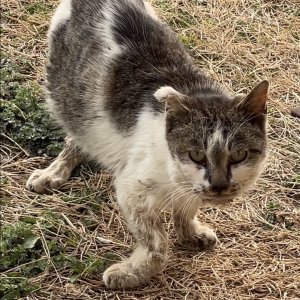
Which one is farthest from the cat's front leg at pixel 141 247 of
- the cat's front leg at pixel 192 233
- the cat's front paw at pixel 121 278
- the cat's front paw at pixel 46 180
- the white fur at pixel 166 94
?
the cat's front paw at pixel 46 180

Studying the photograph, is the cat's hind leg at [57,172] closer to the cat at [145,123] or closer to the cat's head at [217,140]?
the cat at [145,123]

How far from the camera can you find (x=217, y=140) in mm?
3045

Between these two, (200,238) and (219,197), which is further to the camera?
(200,238)

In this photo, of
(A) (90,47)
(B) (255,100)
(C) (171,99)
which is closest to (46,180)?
(A) (90,47)

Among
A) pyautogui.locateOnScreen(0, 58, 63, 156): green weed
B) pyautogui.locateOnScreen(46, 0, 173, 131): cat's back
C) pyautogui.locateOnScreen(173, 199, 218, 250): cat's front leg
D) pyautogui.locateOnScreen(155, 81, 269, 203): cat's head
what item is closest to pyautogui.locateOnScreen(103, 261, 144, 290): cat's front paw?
pyautogui.locateOnScreen(173, 199, 218, 250): cat's front leg

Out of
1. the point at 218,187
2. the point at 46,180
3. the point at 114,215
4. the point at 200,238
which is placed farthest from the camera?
the point at 46,180

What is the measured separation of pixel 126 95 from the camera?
361 cm

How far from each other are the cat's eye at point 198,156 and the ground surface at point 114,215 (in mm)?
678

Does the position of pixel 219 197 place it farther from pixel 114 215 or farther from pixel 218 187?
pixel 114 215

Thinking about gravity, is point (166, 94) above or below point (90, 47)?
above

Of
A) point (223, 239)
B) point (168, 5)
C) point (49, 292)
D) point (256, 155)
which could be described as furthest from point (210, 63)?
point (49, 292)

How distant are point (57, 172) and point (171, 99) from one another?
46.4 inches

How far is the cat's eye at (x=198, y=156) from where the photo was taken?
308 centimetres

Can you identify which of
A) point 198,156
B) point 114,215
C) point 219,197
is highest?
point 198,156
